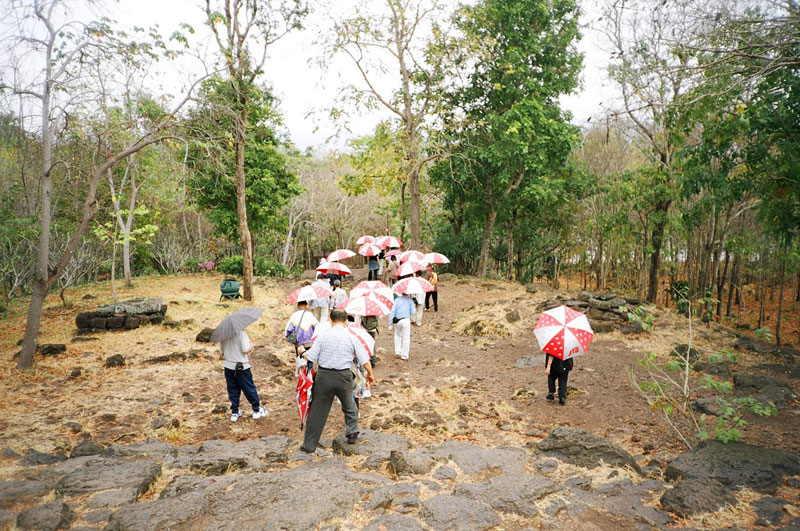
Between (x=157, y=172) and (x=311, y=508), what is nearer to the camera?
(x=311, y=508)

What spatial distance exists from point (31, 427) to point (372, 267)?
13.2m

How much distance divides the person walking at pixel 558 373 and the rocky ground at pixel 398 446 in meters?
0.23

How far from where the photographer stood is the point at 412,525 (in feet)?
13.2

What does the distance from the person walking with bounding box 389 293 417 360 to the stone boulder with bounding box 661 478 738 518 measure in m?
6.01

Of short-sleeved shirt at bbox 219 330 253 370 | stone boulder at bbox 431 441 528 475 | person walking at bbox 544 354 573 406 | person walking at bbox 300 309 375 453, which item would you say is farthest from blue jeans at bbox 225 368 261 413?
person walking at bbox 544 354 573 406

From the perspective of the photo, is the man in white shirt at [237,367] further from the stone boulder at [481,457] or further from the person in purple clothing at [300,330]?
the stone boulder at [481,457]

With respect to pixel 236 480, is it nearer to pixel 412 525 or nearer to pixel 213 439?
pixel 412 525

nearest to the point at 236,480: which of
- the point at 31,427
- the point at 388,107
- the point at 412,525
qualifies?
the point at 412,525

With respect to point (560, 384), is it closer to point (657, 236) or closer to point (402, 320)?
point (402, 320)

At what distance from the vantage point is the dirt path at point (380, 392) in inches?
276

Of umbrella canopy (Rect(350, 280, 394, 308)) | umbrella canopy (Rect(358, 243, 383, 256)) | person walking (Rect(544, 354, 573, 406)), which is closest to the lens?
person walking (Rect(544, 354, 573, 406))

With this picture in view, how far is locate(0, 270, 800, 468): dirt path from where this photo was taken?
7006 mm

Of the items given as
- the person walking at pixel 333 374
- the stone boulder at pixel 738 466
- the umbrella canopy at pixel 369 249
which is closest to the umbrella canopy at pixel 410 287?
the person walking at pixel 333 374

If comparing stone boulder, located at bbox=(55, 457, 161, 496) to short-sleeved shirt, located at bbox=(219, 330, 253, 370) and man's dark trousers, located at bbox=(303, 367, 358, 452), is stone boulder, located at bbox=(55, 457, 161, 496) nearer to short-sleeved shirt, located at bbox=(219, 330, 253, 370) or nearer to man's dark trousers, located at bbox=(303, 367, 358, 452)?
man's dark trousers, located at bbox=(303, 367, 358, 452)
